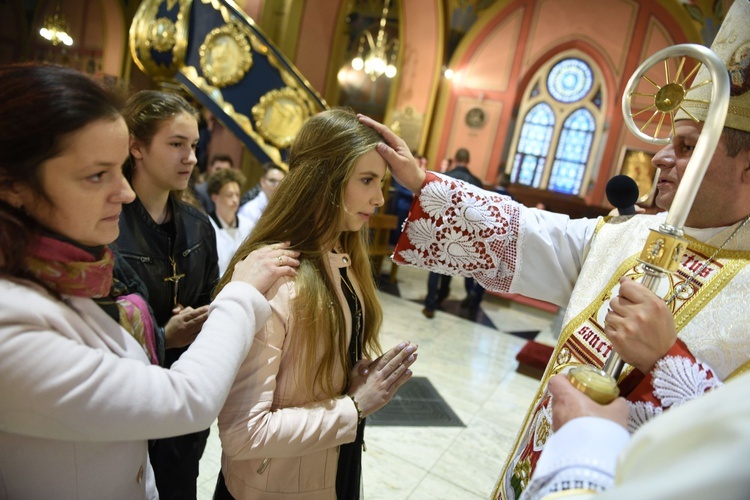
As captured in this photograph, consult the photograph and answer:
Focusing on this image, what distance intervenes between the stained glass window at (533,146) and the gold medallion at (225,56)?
897cm

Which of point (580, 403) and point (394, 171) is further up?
point (394, 171)

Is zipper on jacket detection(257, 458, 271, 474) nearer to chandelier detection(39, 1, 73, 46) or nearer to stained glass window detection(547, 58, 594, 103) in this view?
chandelier detection(39, 1, 73, 46)

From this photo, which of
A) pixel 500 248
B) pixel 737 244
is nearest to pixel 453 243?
pixel 500 248

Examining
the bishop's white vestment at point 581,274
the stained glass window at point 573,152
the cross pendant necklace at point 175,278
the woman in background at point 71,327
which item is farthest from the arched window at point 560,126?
the woman in background at point 71,327

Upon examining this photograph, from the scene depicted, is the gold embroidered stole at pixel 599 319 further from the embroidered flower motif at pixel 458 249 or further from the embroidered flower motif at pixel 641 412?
the embroidered flower motif at pixel 458 249

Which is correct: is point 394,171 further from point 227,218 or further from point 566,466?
point 227,218

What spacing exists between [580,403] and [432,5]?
10215 mm

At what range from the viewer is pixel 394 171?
1.55 metres

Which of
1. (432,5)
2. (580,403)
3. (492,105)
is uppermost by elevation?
(432,5)

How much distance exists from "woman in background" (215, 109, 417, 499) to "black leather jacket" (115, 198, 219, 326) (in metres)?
0.51

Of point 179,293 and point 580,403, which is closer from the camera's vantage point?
point 580,403

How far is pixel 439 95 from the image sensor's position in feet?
38.7

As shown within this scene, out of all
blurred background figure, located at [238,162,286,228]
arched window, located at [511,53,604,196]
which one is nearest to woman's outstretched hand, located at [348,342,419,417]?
blurred background figure, located at [238,162,286,228]

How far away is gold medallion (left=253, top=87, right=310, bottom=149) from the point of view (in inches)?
203
